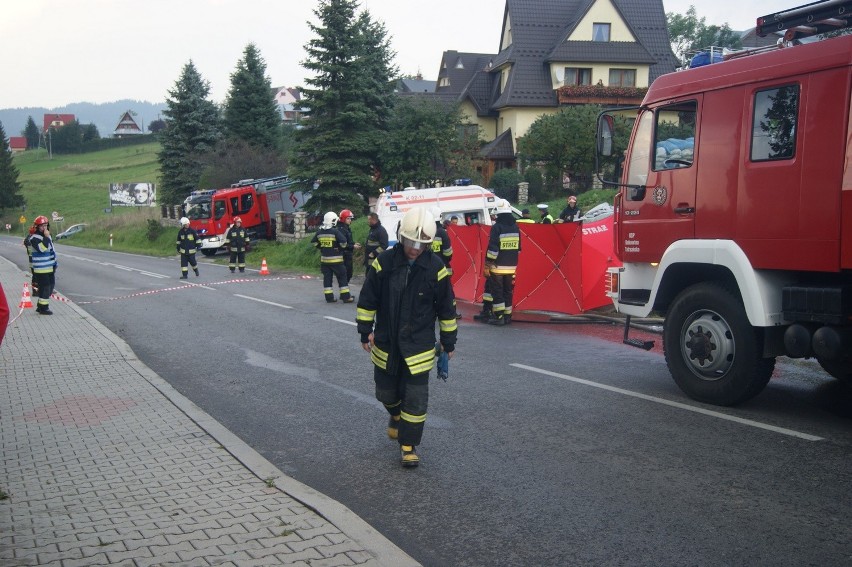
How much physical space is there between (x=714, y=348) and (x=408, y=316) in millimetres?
3287

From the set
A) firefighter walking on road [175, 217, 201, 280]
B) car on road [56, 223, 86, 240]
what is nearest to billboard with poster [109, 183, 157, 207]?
car on road [56, 223, 86, 240]

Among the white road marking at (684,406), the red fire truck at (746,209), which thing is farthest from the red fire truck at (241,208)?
the red fire truck at (746,209)

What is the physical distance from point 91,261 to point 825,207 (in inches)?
1441

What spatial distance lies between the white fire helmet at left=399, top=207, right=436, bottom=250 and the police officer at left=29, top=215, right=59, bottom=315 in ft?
40.4

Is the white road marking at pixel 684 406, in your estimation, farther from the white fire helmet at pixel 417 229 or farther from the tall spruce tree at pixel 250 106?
the tall spruce tree at pixel 250 106

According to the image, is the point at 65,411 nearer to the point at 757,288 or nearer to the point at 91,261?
the point at 757,288

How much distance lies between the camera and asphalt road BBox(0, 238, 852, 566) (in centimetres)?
469

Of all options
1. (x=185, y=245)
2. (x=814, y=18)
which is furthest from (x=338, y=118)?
(x=814, y=18)

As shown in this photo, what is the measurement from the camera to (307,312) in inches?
623

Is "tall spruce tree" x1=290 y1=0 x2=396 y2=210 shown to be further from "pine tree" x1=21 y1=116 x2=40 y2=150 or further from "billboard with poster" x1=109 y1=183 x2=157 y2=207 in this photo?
"pine tree" x1=21 y1=116 x2=40 y2=150

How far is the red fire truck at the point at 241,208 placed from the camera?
1547 inches

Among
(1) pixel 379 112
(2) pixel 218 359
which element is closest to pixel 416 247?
(2) pixel 218 359

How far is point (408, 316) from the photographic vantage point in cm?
598

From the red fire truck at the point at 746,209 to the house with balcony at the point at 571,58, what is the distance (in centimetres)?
3905
